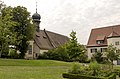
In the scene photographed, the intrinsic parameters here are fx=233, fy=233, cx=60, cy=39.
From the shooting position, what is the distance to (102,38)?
73.9 m

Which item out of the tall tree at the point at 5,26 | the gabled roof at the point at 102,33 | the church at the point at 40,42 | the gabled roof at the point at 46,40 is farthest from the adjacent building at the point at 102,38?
the tall tree at the point at 5,26

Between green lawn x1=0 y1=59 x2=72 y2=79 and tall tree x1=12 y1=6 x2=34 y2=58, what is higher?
tall tree x1=12 y1=6 x2=34 y2=58

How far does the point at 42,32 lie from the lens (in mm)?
79812

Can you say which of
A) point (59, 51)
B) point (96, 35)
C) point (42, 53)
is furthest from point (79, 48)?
point (96, 35)

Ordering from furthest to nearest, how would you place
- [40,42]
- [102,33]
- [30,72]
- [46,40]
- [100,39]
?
[46,40]
[102,33]
[100,39]
[40,42]
[30,72]

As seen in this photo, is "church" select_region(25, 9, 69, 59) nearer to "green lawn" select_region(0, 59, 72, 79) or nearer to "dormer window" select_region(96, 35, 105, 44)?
"dormer window" select_region(96, 35, 105, 44)

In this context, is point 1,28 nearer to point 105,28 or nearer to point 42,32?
point 42,32

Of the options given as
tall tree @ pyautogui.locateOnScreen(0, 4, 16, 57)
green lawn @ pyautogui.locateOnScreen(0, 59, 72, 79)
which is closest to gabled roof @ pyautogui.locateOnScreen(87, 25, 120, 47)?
tall tree @ pyautogui.locateOnScreen(0, 4, 16, 57)

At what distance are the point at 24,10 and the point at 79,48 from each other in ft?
62.3

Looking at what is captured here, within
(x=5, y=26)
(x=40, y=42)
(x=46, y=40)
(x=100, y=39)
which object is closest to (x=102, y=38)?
(x=100, y=39)

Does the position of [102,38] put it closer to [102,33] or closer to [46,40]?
[102,33]

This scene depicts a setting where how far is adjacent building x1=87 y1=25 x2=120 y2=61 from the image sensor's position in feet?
227

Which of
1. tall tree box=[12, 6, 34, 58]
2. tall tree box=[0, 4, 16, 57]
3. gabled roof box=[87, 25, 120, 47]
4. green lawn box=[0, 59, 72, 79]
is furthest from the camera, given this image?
gabled roof box=[87, 25, 120, 47]

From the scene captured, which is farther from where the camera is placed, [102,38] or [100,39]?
[100,39]
